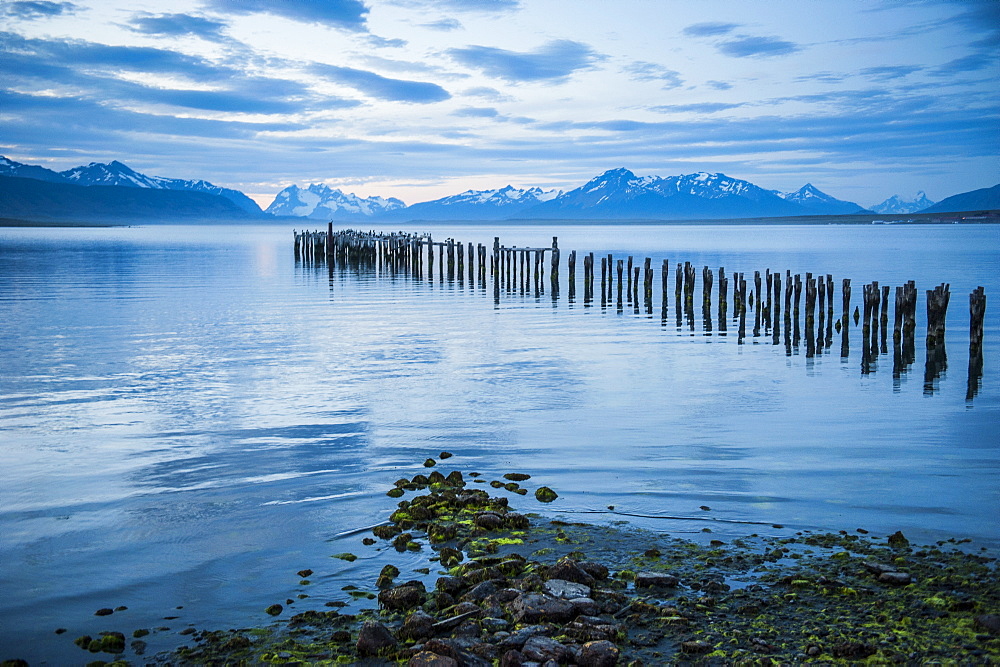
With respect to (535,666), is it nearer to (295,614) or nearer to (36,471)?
(295,614)

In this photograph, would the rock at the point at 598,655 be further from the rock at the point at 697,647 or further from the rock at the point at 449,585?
the rock at the point at 449,585

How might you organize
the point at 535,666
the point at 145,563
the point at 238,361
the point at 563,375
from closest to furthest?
the point at 535,666, the point at 145,563, the point at 563,375, the point at 238,361

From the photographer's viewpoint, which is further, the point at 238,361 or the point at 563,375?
the point at 238,361

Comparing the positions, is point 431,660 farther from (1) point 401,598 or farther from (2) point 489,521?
(2) point 489,521

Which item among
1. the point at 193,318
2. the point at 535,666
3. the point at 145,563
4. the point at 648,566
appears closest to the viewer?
the point at 535,666

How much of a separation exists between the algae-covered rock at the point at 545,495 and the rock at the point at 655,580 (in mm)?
2541

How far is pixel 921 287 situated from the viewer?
38.1 meters

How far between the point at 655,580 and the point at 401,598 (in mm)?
1994

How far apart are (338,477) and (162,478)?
2.14 m

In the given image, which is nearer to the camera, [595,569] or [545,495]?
[595,569]

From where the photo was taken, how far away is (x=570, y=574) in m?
6.51

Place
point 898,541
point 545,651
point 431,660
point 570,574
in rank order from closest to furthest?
point 431,660 < point 545,651 < point 570,574 < point 898,541

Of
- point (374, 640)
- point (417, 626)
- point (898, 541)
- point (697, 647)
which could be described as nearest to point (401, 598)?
point (417, 626)

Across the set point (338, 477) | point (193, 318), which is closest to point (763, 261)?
point (193, 318)
